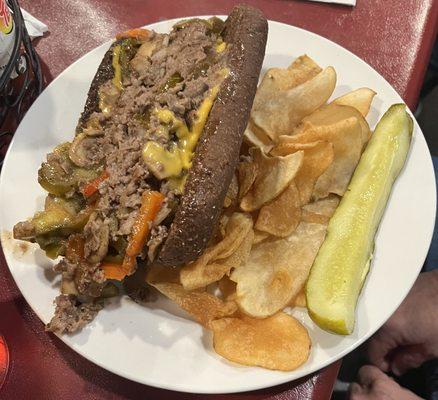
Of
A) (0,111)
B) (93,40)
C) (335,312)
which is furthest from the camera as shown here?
(93,40)

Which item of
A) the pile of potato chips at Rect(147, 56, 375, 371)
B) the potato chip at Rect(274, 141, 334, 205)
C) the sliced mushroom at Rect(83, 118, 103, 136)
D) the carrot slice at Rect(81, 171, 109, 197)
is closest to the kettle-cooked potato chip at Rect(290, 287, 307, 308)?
the pile of potato chips at Rect(147, 56, 375, 371)

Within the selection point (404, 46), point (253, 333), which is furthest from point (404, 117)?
point (253, 333)

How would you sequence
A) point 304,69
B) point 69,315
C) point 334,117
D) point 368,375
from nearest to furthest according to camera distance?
point 69,315 < point 334,117 < point 304,69 < point 368,375

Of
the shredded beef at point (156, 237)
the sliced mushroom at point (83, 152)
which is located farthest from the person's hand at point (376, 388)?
the sliced mushroom at point (83, 152)

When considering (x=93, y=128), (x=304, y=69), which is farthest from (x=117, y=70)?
(x=304, y=69)

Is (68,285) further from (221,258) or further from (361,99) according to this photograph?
(361,99)

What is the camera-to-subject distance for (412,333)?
1895mm

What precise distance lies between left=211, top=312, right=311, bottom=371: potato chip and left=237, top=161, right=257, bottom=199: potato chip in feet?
1.31

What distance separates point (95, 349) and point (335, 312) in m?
0.69

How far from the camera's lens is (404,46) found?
81.6 inches

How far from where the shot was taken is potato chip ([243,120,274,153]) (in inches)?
67.6

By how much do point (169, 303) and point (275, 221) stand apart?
423 millimetres

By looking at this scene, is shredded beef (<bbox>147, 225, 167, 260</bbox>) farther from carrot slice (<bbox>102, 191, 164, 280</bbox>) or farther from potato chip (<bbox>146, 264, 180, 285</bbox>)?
potato chip (<bbox>146, 264, 180, 285</bbox>)

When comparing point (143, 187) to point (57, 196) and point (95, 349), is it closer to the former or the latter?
point (57, 196)
